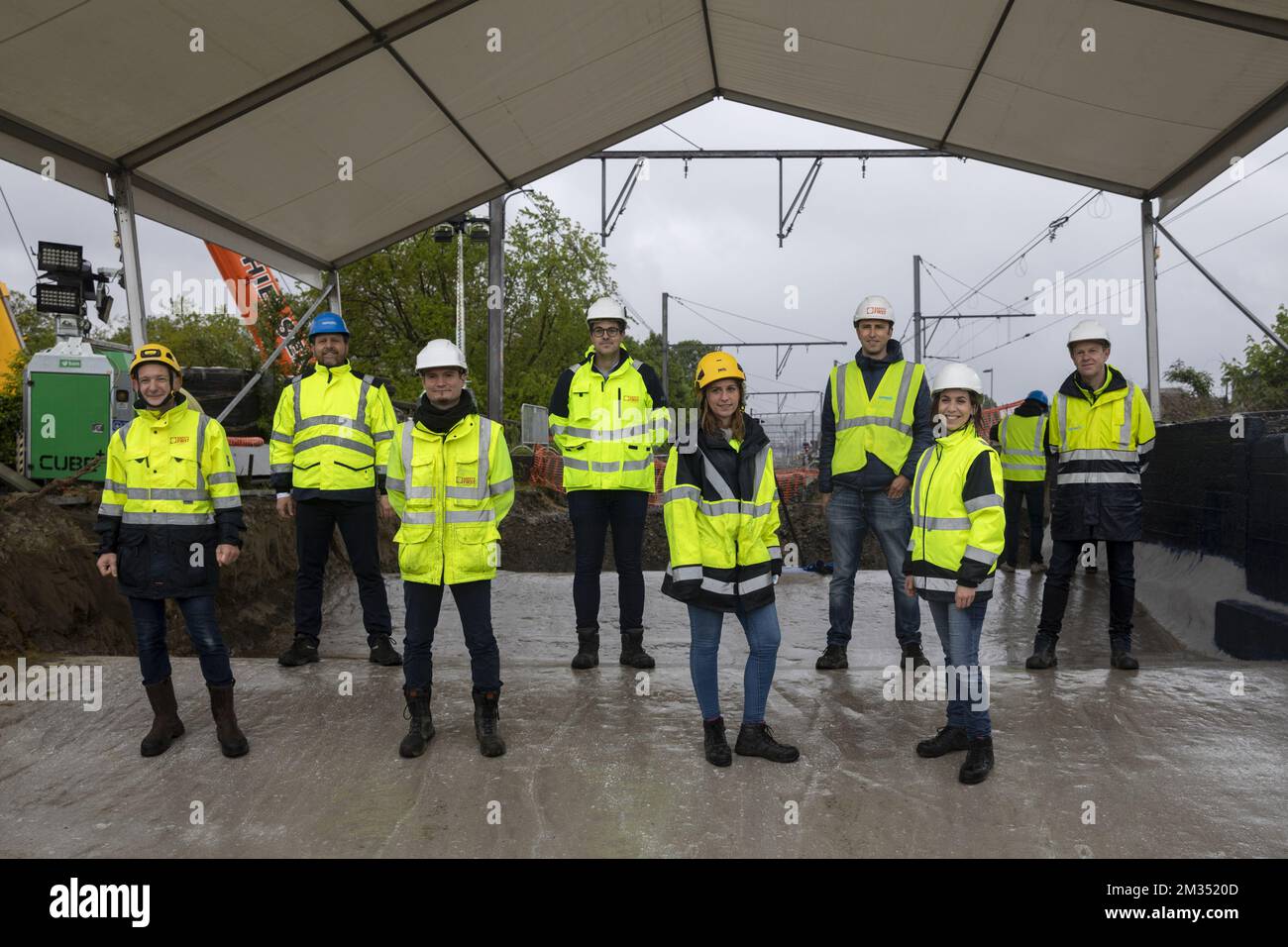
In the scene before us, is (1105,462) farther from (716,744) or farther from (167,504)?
(167,504)

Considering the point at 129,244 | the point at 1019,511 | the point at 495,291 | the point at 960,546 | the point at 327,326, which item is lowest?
the point at 1019,511

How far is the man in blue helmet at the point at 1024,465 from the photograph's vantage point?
10023mm

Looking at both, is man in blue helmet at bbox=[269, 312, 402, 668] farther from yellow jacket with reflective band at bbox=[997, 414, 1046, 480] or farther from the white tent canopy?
yellow jacket with reflective band at bbox=[997, 414, 1046, 480]

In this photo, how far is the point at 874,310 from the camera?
19.0ft

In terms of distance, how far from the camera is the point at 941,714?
5109 mm

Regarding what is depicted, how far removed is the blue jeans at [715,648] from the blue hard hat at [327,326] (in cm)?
297

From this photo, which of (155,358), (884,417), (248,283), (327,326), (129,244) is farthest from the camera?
(248,283)

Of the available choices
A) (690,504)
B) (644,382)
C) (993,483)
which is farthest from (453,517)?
(993,483)

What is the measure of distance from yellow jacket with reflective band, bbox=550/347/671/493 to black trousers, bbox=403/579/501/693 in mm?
1272

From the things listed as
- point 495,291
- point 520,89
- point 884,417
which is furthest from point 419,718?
point 495,291

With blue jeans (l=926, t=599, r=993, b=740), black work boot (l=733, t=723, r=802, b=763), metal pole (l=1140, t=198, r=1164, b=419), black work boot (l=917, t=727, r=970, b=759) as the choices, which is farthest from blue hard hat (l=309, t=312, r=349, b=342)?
metal pole (l=1140, t=198, r=1164, b=419)

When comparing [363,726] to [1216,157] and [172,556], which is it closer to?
Answer: [172,556]

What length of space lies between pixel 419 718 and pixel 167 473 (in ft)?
5.57

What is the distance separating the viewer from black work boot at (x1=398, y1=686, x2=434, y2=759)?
458 cm
